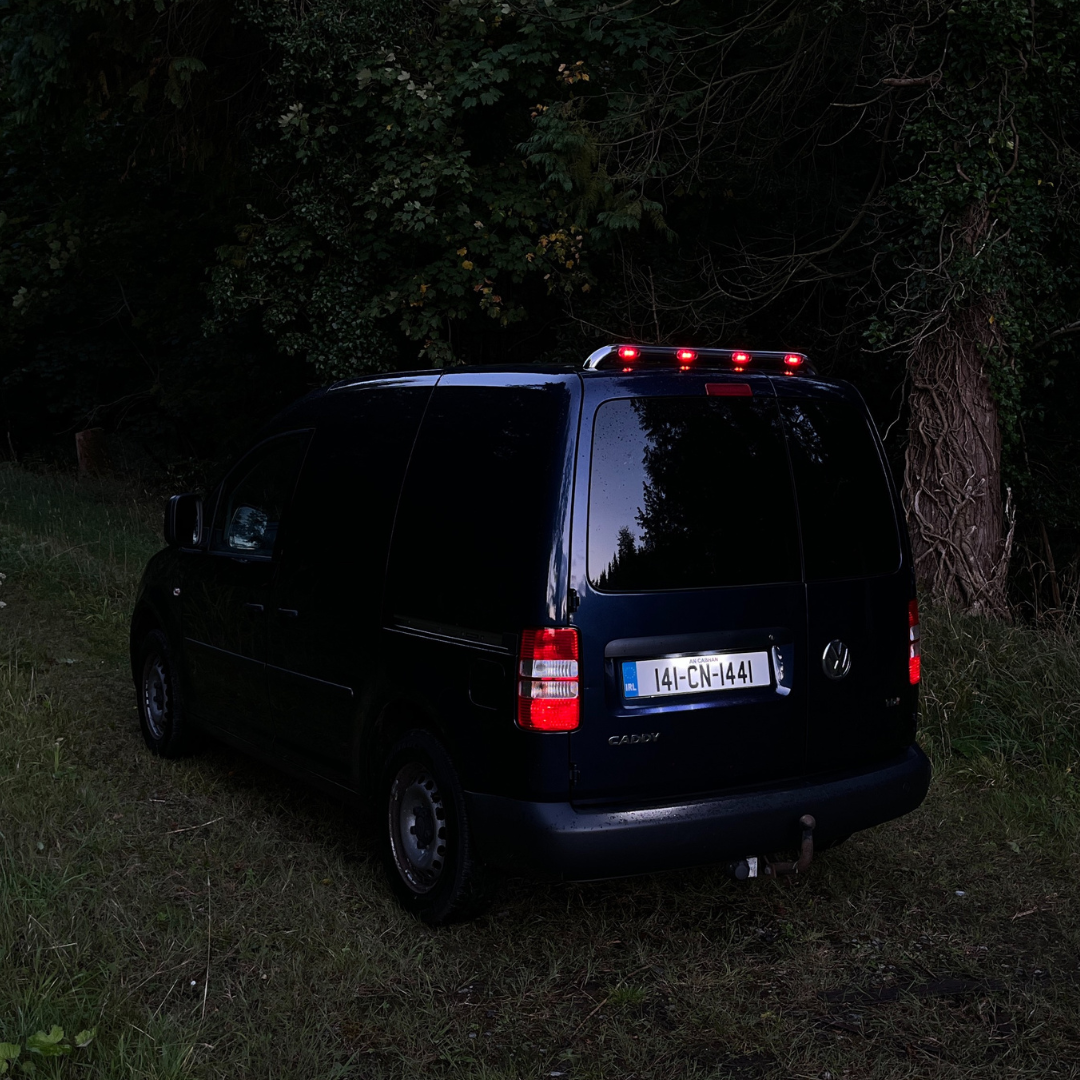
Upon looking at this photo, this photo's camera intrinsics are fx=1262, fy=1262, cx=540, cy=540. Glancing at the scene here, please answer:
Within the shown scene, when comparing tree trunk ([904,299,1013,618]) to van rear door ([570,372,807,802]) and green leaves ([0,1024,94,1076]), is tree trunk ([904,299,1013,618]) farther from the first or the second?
green leaves ([0,1024,94,1076])

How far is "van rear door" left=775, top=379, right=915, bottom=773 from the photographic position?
14.7 ft

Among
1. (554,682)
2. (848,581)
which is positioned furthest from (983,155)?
(554,682)

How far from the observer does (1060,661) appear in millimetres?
6824

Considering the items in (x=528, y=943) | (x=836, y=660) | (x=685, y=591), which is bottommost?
(x=528, y=943)

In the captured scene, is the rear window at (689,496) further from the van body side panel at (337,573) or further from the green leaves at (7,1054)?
the green leaves at (7,1054)

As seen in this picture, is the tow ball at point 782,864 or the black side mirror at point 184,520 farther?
the black side mirror at point 184,520

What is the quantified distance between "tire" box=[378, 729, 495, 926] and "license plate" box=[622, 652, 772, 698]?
747 millimetres

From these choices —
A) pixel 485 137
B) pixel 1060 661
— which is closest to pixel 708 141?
pixel 485 137

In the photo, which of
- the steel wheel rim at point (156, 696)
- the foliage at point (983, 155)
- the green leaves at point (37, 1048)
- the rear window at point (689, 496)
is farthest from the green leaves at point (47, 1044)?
the foliage at point (983, 155)

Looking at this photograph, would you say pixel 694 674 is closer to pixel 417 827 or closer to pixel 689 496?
pixel 689 496

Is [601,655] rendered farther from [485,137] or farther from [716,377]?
[485,137]

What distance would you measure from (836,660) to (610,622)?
0.97 m

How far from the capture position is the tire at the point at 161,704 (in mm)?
6527

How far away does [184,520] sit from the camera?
616 centimetres
